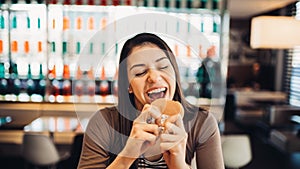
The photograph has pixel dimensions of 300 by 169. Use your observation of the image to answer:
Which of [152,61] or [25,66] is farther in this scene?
[25,66]

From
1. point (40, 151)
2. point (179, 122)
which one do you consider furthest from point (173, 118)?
point (40, 151)

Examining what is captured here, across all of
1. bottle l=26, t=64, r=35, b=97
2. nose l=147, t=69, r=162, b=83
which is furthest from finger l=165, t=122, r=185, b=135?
bottle l=26, t=64, r=35, b=97

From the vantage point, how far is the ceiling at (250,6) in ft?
4.14

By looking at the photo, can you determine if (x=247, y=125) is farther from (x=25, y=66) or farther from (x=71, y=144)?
(x=25, y=66)

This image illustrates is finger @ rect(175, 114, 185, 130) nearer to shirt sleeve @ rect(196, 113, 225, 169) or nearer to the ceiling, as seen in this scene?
shirt sleeve @ rect(196, 113, 225, 169)

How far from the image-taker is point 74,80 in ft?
4.01

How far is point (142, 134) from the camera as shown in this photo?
3.54 feet

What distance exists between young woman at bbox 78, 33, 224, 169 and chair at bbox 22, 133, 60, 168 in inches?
8.1

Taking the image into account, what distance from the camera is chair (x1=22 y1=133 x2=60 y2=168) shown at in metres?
1.24

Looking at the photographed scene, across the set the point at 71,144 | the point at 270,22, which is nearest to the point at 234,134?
the point at 270,22

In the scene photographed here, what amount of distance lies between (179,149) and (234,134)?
0.96 feet

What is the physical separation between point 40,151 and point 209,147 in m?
0.66

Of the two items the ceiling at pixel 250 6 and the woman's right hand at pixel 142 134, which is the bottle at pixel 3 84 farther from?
the ceiling at pixel 250 6

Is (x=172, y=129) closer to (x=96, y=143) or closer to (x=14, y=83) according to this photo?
(x=96, y=143)
